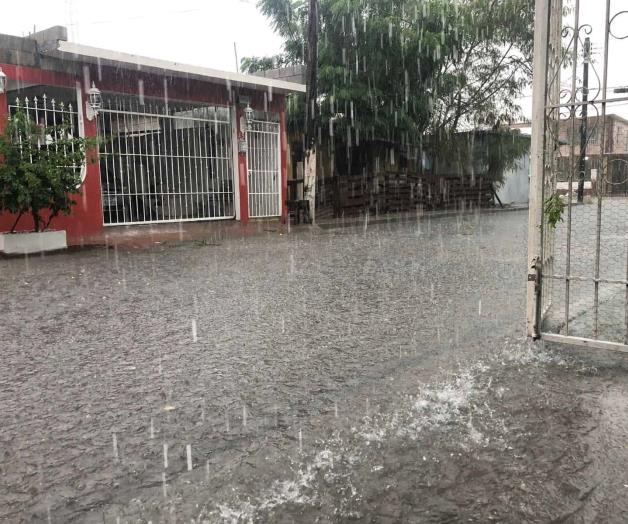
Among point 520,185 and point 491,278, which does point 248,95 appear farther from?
point 520,185

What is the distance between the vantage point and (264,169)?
668 inches

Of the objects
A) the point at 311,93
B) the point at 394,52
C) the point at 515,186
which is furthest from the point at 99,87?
the point at 515,186

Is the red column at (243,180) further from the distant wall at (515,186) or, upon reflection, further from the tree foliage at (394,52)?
the distant wall at (515,186)

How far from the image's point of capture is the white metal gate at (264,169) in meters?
16.6

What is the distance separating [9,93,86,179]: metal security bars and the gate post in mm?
8362

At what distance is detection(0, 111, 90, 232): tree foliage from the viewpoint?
9.74 m

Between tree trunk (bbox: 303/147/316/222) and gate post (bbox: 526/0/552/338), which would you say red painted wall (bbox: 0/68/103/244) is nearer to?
tree trunk (bbox: 303/147/316/222)

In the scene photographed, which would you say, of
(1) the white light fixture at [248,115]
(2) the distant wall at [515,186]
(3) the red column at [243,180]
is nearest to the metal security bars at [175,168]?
(3) the red column at [243,180]

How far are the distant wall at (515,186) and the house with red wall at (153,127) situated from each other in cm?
1929

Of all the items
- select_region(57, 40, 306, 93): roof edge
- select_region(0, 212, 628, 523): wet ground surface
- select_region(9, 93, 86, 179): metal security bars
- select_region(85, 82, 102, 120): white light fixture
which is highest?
select_region(57, 40, 306, 93): roof edge

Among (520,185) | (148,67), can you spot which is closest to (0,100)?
(148,67)

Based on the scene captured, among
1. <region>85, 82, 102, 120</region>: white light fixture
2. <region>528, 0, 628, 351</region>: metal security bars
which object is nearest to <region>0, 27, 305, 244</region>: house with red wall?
<region>85, 82, 102, 120</region>: white light fixture

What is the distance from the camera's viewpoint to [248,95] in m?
16.0

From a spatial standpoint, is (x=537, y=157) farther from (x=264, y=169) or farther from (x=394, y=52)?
(x=394, y=52)
